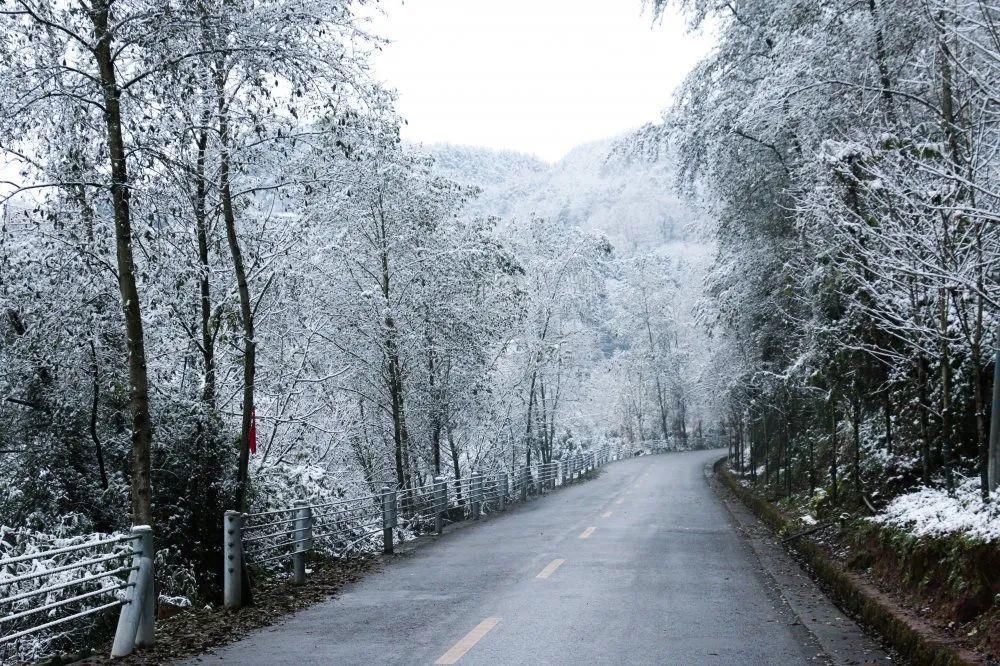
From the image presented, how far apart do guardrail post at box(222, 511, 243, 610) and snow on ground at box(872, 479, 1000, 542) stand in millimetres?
6702

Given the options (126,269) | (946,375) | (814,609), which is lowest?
(814,609)

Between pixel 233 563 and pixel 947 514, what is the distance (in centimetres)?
700

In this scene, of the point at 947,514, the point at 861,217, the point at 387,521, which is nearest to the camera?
the point at 947,514

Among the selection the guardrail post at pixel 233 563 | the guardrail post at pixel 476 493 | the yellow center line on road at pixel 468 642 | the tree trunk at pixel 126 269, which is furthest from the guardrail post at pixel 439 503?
the tree trunk at pixel 126 269

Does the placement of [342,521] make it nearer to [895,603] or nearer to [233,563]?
[233,563]

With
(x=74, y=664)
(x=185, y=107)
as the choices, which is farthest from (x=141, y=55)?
(x=74, y=664)

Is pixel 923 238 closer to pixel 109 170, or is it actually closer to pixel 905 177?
pixel 905 177

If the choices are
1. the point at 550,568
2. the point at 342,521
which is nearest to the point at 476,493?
the point at 342,521

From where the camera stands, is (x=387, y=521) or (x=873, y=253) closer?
(x=873, y=253)

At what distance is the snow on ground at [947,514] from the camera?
21.8 ft

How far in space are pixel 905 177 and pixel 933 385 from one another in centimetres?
429

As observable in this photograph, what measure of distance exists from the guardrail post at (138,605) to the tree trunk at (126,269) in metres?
0.51

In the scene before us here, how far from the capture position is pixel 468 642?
6695 millimetres

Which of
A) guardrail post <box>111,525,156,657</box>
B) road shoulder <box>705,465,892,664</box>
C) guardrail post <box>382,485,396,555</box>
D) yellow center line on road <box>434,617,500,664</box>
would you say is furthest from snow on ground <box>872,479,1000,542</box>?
guardrail post <box>382,485,396,555</box>
